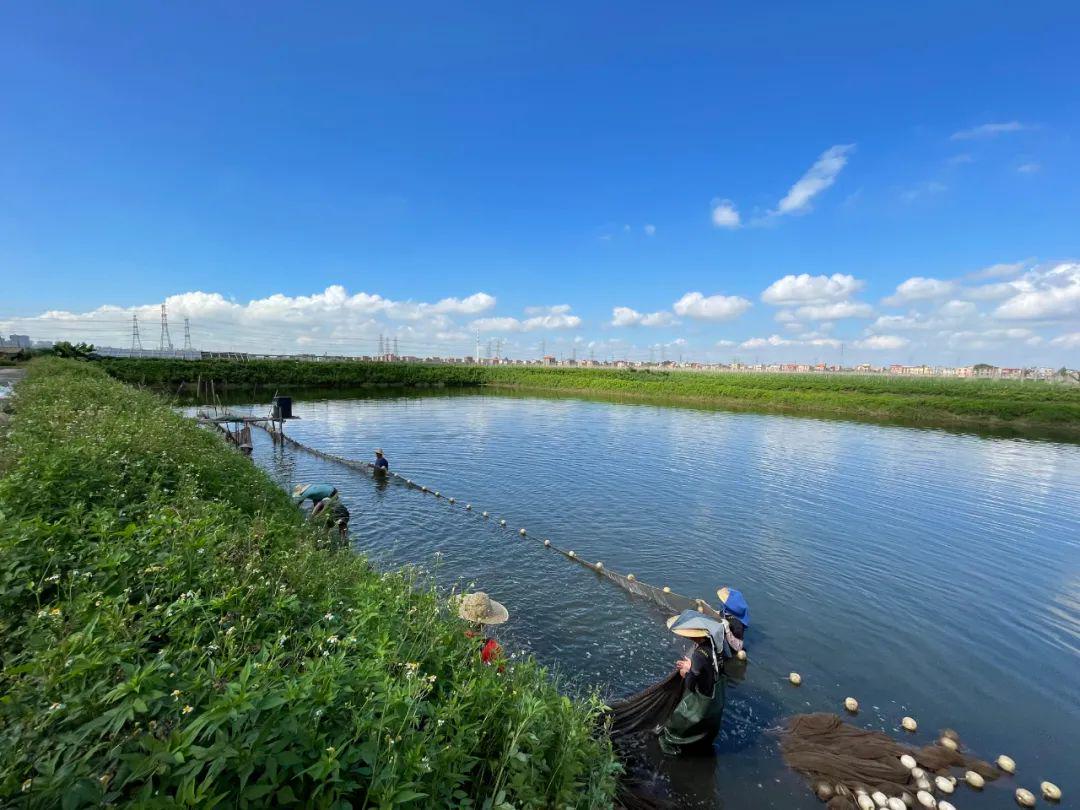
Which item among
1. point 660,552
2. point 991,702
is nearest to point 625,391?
point 660,552

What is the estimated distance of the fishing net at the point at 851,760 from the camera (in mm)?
7398

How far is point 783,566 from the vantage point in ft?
50.3

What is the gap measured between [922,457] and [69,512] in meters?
41.3

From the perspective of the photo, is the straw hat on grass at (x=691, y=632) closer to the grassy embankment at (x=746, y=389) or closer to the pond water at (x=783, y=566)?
the pond water at (x=783, y=566)

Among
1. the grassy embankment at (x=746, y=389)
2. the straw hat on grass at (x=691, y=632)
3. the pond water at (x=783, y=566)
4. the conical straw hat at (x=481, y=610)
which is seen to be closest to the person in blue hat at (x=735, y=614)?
the pond water at (x=783, y=566)

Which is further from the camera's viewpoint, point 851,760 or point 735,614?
point 735,614

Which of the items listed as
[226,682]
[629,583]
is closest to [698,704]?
[629,583]

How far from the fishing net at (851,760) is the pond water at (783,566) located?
30 centimetres

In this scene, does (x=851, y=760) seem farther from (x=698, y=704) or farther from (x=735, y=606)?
(x=735, y=606)

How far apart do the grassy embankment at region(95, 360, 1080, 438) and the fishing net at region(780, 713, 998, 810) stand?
54353 millimetres

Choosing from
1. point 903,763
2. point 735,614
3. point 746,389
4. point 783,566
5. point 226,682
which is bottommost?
point 903,763

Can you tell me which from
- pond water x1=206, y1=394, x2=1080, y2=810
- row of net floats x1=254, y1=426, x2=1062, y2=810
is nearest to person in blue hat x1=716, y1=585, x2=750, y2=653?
row of net floats x1=254, y1=426, x2=1062, y2=810

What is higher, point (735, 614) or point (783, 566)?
point (735, 614)

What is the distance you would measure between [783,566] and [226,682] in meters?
15.8
